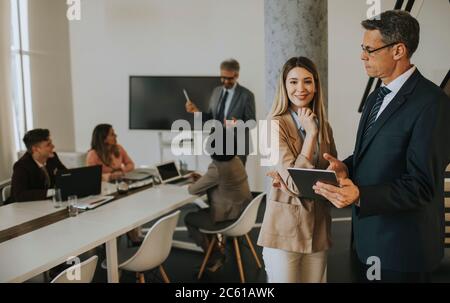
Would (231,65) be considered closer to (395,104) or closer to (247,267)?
(247,267)

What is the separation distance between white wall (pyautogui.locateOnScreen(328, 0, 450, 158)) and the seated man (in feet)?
2.79

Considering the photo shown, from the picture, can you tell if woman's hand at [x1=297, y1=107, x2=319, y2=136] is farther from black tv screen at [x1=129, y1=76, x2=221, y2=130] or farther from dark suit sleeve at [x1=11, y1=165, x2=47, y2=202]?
black tv screen at [x1=129, y1=76, x2=221, y2=130]

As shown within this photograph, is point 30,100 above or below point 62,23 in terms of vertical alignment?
below

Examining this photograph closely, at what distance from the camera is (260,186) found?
5.91 m

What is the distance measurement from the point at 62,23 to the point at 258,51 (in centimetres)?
288

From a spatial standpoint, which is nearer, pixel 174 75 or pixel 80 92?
pixel 174 75

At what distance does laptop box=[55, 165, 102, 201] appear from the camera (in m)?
3.20

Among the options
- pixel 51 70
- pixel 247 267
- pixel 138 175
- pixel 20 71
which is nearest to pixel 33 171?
pixel 138 175

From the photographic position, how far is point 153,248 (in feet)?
9.45

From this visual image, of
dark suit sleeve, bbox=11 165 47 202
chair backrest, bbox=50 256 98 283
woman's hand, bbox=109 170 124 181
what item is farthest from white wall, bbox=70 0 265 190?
chair backrest, bbox=50 256 98 283
